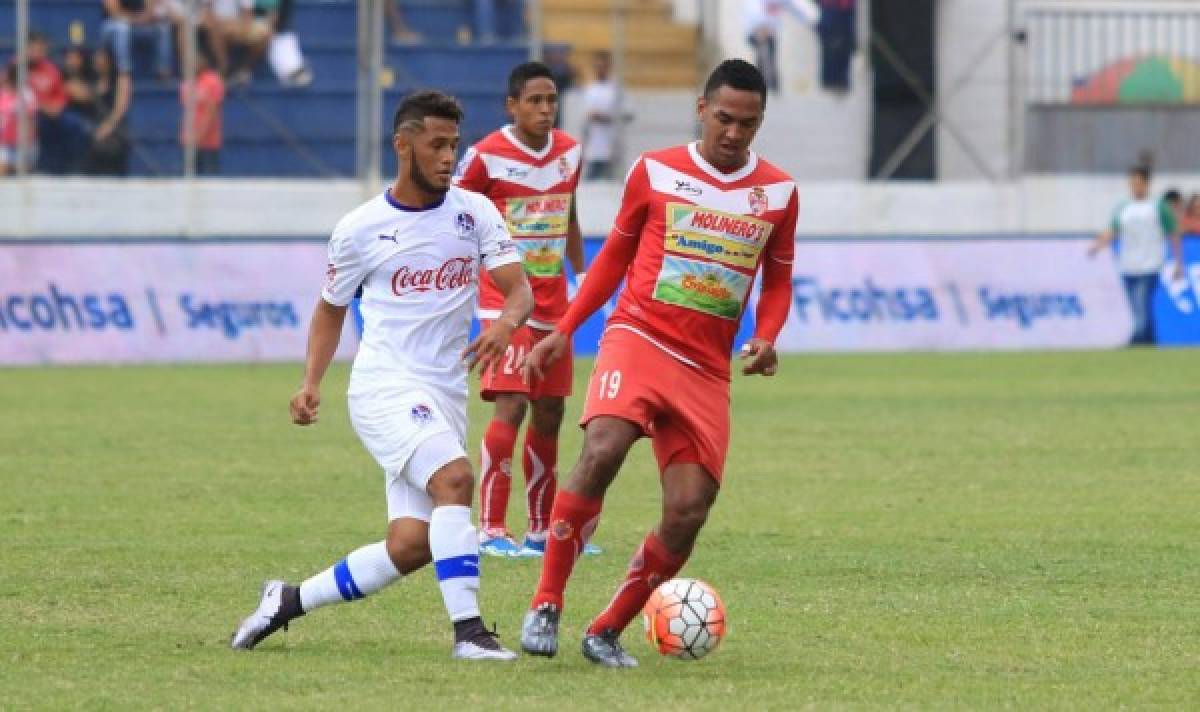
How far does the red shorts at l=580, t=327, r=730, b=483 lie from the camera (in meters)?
7.88

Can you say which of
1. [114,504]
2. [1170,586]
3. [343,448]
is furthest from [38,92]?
[1170,586]

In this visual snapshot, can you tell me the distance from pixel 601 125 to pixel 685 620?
2048cm

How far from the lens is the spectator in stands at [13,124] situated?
25734 millimetres

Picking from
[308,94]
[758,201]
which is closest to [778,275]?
[758,201]

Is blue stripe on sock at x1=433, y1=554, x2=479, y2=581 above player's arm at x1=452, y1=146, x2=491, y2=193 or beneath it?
beneath

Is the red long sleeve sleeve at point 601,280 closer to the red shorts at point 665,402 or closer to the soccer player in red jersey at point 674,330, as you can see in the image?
the soccer player in red jersey at point 674,330

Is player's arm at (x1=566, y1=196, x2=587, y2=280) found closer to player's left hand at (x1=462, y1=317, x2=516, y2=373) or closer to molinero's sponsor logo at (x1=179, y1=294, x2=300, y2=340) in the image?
player's left hand at (x1=462, y1=317, x2=516, y2=373)

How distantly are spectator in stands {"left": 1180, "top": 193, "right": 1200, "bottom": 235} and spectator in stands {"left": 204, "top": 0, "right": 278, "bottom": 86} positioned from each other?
440 inches

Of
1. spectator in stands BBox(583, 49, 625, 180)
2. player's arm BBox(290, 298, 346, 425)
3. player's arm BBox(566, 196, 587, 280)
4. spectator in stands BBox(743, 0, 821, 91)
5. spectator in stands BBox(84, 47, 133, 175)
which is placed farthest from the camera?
spectator in stands BBox(743, 0, 821, 91)

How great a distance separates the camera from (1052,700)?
23.4ft

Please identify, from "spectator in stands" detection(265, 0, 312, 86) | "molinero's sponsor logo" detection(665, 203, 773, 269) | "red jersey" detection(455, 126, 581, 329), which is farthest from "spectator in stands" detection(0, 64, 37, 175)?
"molinero's sponsor logo" detection(665, 203, 773, 269)

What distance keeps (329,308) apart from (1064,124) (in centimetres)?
2335

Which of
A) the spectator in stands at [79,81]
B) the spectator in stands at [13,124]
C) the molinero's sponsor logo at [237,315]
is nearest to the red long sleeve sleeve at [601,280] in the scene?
the molinero's sponsor logo at [237,315]

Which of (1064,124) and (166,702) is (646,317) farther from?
(1064,124)
